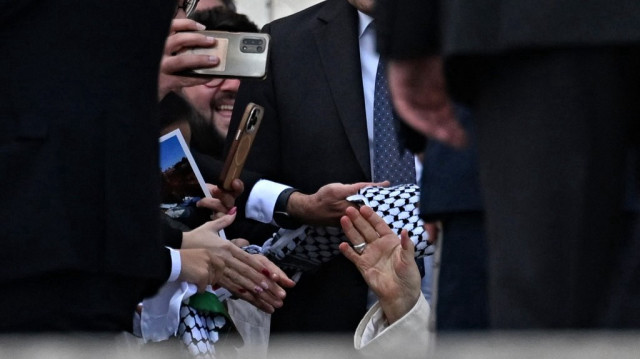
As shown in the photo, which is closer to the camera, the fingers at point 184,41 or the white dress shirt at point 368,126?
the fingers at point 184,41

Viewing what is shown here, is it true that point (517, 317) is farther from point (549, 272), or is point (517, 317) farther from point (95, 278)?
point (95, 278)

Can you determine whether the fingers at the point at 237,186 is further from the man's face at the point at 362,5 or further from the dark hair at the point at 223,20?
the dark hair at the point at 223,20

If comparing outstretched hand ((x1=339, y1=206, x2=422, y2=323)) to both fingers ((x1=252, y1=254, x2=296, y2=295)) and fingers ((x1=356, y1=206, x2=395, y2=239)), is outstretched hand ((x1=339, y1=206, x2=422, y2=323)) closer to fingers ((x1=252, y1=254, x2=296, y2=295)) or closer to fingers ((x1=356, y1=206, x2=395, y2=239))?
fingers ((x1=356, y1=206, x2=395, y2=239))

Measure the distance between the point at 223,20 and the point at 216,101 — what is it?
55 centimetres

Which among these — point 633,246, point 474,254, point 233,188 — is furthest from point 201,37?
point 633,246

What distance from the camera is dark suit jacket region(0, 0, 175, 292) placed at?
7.91 feet

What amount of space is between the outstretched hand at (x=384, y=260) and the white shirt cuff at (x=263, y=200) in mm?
521

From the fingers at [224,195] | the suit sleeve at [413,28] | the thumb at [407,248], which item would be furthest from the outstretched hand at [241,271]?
the suit sleeve at [413,28]

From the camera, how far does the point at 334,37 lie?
13.9 ft

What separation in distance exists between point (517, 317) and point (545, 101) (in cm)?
25

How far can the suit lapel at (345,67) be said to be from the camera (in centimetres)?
408

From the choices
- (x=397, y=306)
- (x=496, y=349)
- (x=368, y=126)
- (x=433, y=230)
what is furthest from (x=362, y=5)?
(x=496, y=349)

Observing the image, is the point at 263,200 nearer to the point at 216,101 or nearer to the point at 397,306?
the point at 397,306

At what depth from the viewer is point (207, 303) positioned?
12.5ft
